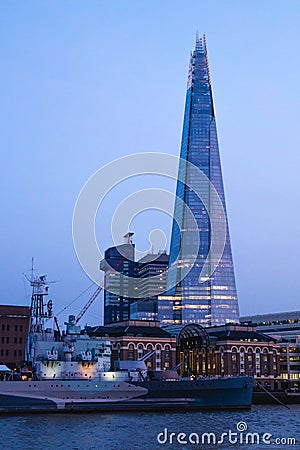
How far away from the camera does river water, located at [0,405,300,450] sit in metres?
44.9

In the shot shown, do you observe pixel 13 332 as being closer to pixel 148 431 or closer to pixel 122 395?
pixel 122 395

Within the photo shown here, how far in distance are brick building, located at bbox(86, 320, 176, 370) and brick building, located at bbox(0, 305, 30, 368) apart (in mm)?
21649

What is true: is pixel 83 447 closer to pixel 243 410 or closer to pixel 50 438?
pixel 50 438

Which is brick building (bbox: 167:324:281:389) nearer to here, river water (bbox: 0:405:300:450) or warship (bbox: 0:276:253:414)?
warship (bbox: 0:276:253:414)

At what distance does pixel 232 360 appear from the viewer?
438ft

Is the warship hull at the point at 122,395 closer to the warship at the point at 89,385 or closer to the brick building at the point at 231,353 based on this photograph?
the warship at the point at 89,385

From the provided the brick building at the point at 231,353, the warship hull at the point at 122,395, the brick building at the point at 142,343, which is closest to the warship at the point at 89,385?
the warship hull at the point at 122,395

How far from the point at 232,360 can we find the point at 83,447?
303 ft

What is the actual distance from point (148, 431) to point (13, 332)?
206 ft

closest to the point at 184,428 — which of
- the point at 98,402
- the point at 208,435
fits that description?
the point at 208,435

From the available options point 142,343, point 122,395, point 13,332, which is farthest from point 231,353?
point 122,395

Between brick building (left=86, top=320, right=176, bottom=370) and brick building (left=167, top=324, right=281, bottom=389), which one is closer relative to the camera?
brick building (left=86, top=320, right=176, bottom=370)

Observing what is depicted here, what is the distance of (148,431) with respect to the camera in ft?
172

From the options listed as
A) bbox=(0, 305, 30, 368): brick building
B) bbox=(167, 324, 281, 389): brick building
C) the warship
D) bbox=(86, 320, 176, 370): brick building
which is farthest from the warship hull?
bbox=(167, 324, 281, 389): brick building
